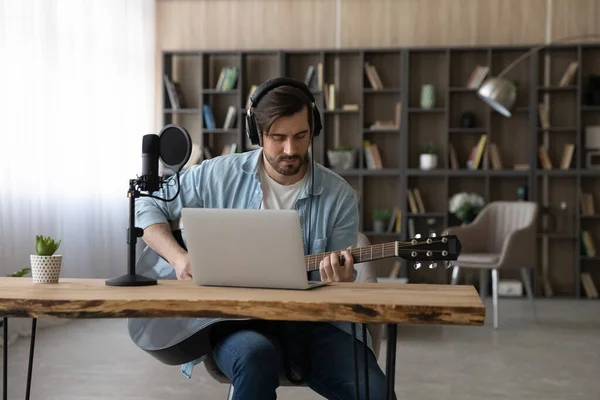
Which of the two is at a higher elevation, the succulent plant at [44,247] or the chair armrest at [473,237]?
the succulent plant at [44,247]

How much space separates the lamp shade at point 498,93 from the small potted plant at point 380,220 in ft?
4.65

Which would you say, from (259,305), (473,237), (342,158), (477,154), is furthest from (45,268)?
(477,154)

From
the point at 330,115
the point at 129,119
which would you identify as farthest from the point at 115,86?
the point at 330,115

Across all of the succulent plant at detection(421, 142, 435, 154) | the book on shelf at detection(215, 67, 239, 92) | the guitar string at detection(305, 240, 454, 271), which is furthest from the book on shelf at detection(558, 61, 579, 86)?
the guitar string at detection(305, 240, 454, 271)

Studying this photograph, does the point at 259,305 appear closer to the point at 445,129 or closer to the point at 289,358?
the point at 289,358

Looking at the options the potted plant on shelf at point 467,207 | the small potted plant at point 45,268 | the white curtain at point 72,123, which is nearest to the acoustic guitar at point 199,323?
the small potted plant at point 45,268

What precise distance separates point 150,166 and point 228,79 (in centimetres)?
579

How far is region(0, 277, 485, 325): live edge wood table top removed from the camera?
5.41 ft

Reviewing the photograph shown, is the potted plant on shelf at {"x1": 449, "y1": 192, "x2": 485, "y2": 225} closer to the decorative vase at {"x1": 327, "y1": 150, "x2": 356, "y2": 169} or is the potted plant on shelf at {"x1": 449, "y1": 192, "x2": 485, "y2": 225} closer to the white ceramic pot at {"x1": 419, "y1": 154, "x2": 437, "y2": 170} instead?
the white ceramic pot at {"x1": 419, "y1": 154, "x2": 437, "y2": 170}

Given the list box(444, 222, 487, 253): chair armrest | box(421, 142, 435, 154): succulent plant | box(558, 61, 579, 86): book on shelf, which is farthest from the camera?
box(421, 142, 435, 154): succulent plant

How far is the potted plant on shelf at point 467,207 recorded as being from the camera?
7.21 m

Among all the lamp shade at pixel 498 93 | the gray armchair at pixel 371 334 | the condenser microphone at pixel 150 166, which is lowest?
the gray armchair at pixel 371 334

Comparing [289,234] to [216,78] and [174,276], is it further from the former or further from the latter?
[216,78]

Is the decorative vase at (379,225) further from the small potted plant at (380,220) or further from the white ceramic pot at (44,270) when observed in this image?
the white ceramic pot at (44,270)
